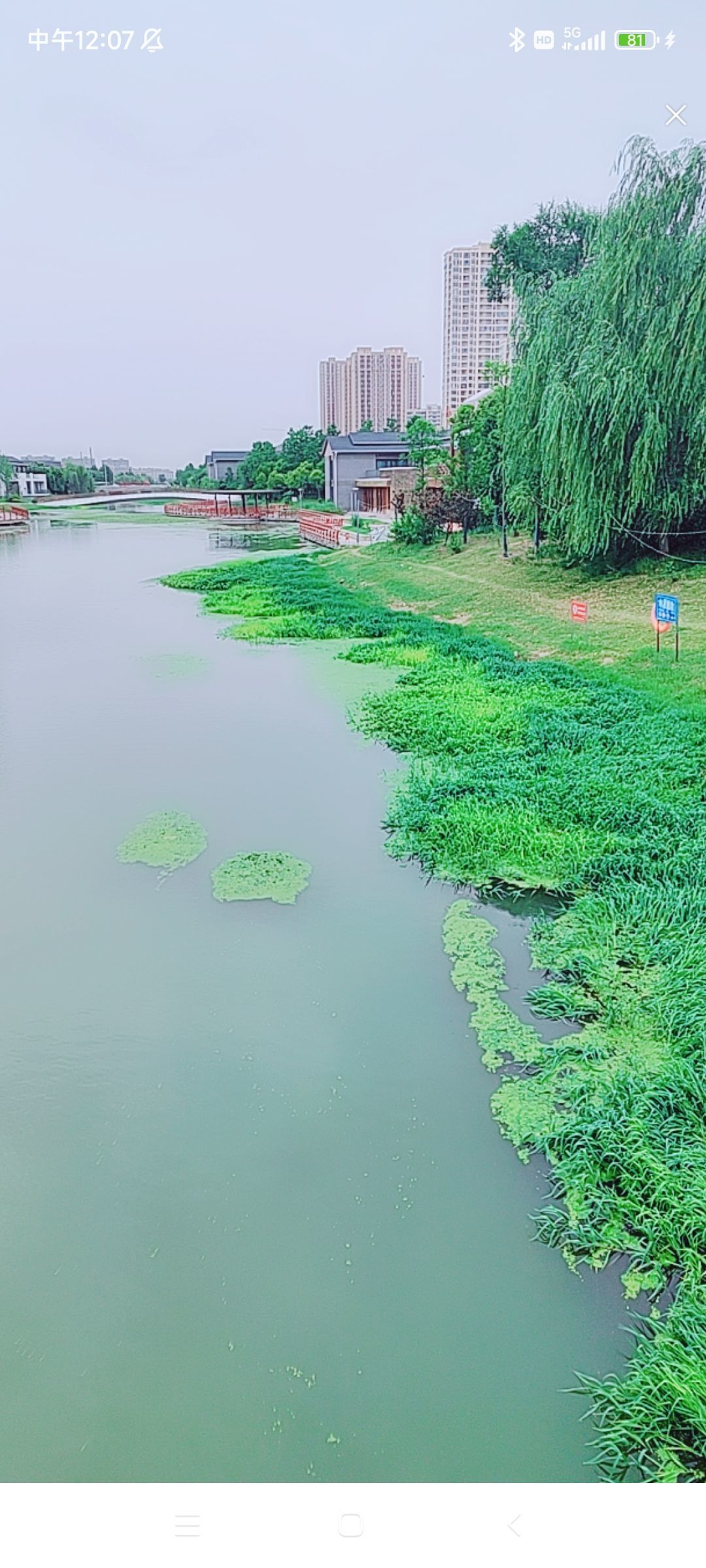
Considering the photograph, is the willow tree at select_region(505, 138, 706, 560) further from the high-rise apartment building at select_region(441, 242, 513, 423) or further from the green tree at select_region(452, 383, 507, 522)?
the high-rise apartment building at select_region(441, 242, 513, 423)

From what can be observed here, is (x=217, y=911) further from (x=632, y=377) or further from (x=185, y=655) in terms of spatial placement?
(x=632, y=377)

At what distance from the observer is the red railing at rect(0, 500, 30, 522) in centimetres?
2820

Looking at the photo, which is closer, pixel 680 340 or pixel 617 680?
pixel 617 680

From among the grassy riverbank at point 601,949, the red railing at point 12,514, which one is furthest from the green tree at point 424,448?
the red railing at point 12,514

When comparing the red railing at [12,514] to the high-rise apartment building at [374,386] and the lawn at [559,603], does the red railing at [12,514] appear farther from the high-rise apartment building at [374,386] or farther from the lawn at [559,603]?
the high-rise apartment building at [374,386]

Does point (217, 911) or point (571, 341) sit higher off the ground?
point (571, 341)

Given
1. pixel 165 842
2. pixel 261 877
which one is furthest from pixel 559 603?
pixel 261 877

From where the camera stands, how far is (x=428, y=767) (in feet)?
17.1

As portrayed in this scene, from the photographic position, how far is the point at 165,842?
4309 mm

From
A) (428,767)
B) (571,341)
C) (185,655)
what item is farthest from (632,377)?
(428,767)

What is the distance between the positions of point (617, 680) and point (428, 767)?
190 cm

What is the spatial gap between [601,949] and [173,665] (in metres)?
6.04

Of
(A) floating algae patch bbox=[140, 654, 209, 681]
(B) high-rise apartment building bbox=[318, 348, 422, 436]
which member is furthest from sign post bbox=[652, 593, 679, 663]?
(B) high-rise apartment building bbox=[318, 348, 422, 436]

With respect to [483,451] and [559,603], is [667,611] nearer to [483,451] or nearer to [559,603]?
[559,603]
